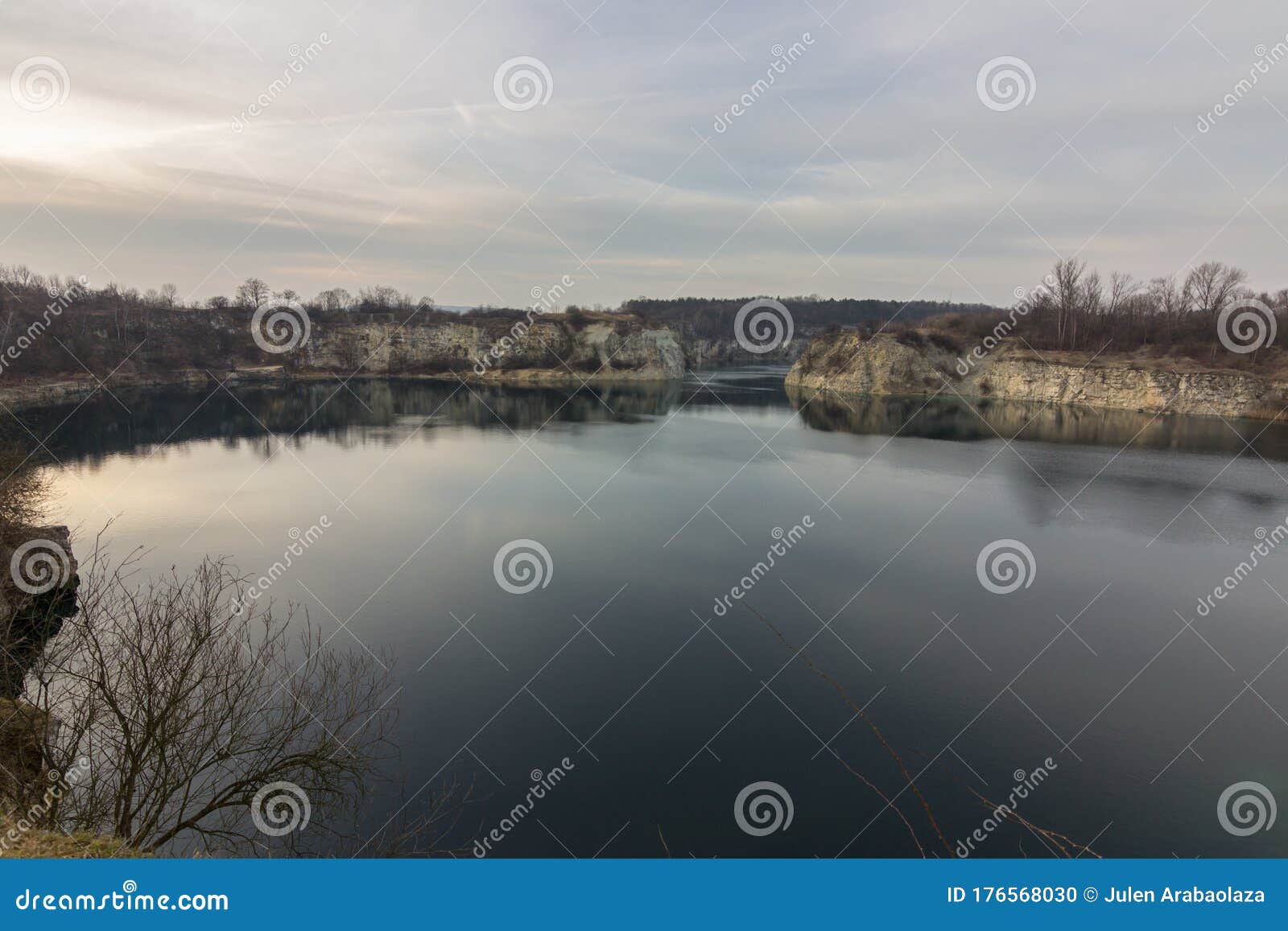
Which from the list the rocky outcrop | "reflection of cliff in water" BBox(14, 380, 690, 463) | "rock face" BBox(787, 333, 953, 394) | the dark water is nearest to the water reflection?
"reflection of cliff in water" BBox(14, 380, 690, 463)

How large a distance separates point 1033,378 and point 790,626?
61.0 metres

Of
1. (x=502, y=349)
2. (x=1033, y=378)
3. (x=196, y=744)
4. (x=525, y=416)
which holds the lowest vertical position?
(x=196, y=744)

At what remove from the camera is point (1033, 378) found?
64.6 metres

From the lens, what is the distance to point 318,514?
2458cm

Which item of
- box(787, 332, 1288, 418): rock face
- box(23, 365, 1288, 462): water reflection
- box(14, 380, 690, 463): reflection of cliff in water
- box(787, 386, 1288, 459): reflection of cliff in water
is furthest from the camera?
box(787, 332, 1288, 418): rock face

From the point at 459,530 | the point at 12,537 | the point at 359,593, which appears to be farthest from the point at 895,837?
the point at 12,537

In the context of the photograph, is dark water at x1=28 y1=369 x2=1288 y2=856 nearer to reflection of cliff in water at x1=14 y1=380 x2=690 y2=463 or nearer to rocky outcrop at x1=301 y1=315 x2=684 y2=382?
reflection of cliff in water at x1=14 y1=380 x2=690 y2=463

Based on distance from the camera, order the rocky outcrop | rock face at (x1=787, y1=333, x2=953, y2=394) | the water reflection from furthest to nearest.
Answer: the rocky outcrop < rock face at (x1=787, y1=333, x2=953, y2=394) < the water reflection

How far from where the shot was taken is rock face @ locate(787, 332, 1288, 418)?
53438 mm

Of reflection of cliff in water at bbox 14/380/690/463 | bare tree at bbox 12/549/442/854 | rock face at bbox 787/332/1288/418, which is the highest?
rock face at bbox 787/332/1288/418

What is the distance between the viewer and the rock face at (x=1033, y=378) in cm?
5344

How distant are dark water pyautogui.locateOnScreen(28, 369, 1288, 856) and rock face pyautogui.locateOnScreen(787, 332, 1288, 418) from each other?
22.1 m

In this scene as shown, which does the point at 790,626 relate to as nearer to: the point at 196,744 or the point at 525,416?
the point at 196,744

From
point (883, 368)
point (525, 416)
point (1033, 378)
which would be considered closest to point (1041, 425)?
point (1033, 378)
